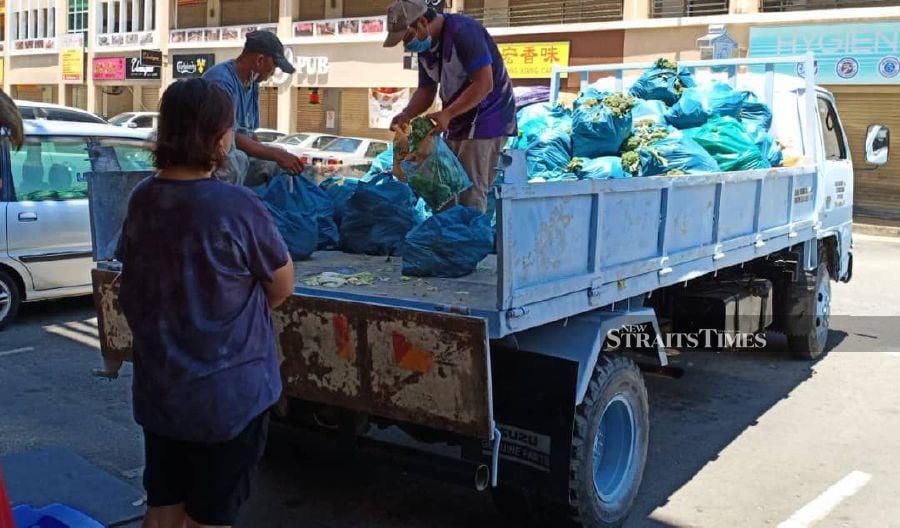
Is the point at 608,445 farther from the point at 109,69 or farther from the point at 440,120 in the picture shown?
the point at 109,69

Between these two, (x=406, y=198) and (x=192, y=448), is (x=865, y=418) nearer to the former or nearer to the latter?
(x=406, y=198)

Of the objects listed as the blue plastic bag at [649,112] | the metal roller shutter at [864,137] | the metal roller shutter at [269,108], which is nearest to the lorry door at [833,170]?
the blue plastic bag at [649,112]

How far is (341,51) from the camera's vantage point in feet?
95.7

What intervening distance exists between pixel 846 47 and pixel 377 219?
17.3 meters

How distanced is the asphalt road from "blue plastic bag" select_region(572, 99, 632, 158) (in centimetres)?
180

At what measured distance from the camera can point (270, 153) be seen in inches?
185

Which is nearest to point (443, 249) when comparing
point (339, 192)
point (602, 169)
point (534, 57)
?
point (339, 192)

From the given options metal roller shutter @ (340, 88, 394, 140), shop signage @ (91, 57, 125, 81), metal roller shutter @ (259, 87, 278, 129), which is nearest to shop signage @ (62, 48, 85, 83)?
shop signage @ (91, 57, 125, 81)

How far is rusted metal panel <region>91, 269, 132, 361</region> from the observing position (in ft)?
13.5

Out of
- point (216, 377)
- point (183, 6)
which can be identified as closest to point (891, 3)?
point (216, 377)

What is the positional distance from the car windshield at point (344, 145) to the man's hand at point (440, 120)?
1705 cm

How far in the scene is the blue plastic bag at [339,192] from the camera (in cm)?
484

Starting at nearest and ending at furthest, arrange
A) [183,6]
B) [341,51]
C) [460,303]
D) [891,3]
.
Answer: [460,303] < [891,3] < [341,51] < [183,6]

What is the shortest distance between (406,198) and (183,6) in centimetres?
3377
